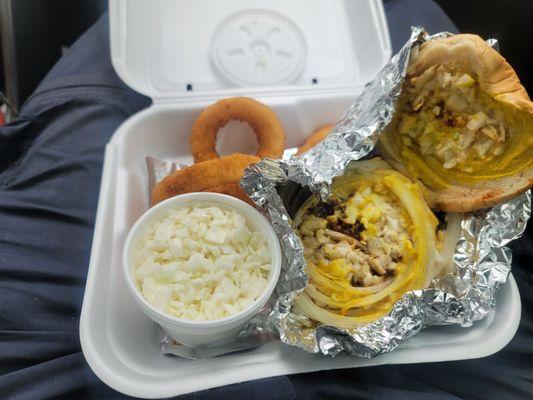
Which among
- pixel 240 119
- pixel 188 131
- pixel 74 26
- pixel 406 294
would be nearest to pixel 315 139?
pixel 240 119

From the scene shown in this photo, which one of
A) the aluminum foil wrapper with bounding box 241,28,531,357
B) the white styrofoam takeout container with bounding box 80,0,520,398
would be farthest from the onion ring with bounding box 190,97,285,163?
the aluminum foil wrapper with bounding box 241,28,531,357

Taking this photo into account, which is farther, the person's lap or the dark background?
the dark background

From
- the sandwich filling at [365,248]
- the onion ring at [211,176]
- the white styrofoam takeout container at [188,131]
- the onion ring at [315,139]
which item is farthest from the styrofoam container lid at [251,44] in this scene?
the sandwich filling at [365,248]

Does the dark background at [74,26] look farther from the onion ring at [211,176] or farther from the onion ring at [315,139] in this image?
the onion ring at [211,176]

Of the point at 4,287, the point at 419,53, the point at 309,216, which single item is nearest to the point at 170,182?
the point at 309,216

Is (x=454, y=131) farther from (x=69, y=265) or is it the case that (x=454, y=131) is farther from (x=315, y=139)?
(x=69, y=265)

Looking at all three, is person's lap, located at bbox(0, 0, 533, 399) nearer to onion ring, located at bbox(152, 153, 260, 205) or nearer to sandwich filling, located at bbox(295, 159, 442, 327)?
sandwich filling, located at bbox(295, 159, 442, 327)
